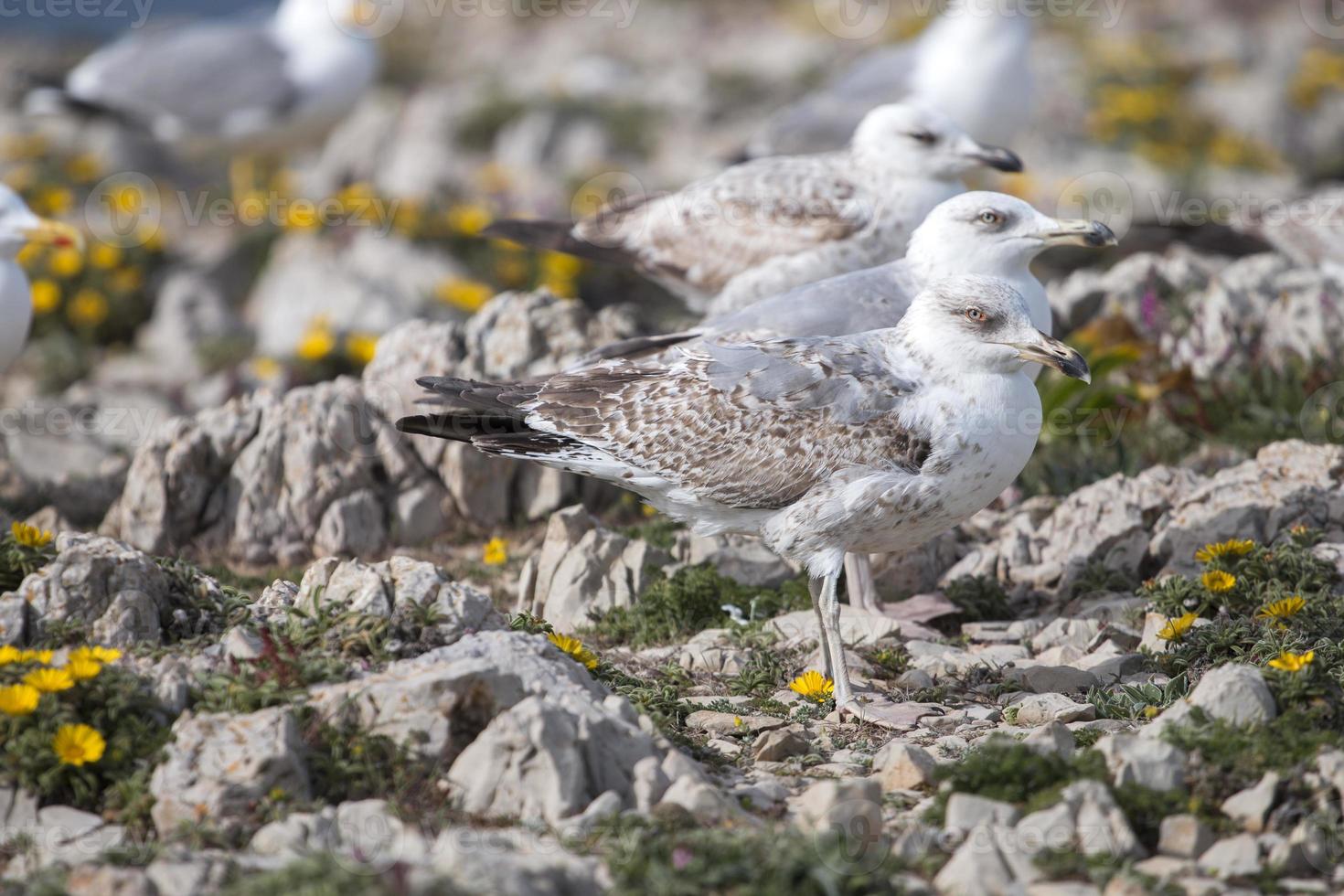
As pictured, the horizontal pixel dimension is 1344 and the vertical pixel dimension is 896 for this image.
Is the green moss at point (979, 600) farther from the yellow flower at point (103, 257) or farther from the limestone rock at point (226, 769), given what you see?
the yellow flower at point (103, 257)

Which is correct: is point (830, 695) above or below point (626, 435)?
below

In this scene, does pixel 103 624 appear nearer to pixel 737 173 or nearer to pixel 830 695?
pixel 830 695

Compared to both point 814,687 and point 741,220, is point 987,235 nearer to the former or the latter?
point 741,220

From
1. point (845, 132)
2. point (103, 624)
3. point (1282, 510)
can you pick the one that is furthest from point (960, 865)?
point (845, 132)

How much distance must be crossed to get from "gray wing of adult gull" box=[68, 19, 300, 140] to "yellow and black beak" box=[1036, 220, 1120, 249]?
8.76 metres

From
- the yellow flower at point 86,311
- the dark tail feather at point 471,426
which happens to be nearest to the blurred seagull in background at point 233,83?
the yellow flower at point 86,311

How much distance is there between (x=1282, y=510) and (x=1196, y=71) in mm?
12304

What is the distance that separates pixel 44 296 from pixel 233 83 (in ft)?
9.77

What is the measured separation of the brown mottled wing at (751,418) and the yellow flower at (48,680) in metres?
2.00

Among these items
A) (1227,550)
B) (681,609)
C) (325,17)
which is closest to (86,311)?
(325,17)

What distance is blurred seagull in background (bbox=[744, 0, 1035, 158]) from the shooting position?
34.8ft

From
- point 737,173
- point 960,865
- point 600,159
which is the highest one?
point 737,173

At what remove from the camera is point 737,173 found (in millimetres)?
8016

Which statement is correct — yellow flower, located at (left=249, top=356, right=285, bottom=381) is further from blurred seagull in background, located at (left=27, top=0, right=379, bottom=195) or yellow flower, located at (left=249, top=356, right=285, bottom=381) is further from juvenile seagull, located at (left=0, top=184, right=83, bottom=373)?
blurred seagull in background, located at (left=27, top=0, right=379, bottom=195)
